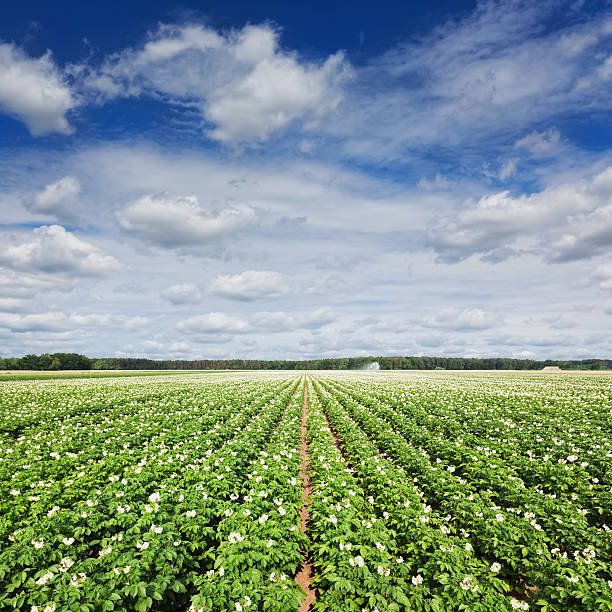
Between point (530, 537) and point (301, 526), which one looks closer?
point (530, 537)

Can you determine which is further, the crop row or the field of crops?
the crop row

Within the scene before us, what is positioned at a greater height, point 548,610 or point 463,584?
point 463,584

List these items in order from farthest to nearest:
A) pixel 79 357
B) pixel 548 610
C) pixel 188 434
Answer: pixel 79 357, pixel 188 434, pixel 548 610

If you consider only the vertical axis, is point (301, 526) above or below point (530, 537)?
below

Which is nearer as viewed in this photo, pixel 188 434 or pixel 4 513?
pixel 4 513

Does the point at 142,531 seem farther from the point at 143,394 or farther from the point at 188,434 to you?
the point at 143,394

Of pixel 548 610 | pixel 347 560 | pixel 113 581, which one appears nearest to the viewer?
pixel 113 581

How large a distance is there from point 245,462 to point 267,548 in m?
6.37

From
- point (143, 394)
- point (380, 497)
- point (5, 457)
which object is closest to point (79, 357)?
point (143, 394)

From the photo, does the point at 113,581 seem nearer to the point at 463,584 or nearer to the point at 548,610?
the point at 463,584

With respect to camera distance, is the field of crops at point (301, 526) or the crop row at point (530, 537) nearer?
the field of crops at point (301, 526)

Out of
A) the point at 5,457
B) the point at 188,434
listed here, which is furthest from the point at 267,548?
the point at 5,457

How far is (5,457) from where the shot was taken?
38.1ft

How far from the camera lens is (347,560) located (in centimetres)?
582
